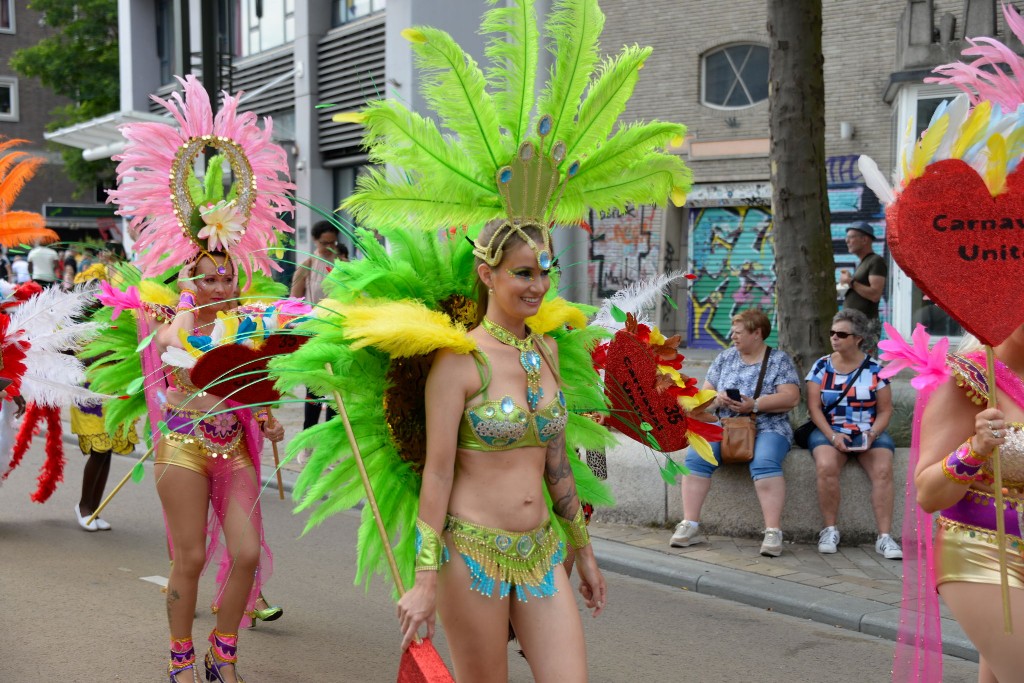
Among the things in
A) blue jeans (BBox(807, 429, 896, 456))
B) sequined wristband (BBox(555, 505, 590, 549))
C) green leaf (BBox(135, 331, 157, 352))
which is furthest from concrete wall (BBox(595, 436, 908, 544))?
sequined wristband (BBox(555, 505, 590, 549))

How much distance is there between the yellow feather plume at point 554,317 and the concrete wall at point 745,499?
10.6ft

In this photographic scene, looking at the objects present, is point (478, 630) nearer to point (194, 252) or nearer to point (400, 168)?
point (400, 168)

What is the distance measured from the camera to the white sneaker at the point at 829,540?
679 cm

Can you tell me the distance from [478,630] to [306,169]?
18839mm

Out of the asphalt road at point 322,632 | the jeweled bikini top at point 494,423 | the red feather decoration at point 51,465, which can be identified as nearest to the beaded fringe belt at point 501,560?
the jeweled bikini top at point 494,423

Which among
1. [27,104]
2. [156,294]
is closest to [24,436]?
[156,294]

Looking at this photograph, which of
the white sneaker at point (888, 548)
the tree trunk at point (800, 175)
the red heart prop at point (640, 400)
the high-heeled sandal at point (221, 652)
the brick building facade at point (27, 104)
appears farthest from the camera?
the brick building facade at point (27, 104)

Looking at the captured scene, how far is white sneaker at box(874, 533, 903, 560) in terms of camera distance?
21.8 feet

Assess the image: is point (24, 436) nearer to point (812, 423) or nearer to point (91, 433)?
point (91, 433)

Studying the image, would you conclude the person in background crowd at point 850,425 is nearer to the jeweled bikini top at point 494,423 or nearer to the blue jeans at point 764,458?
the blue jeans at point 764,458

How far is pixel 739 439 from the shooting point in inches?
274

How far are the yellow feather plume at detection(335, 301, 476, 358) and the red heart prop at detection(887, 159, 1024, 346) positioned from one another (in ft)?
4.03

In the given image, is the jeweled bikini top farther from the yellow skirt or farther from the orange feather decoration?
the yellow skirt

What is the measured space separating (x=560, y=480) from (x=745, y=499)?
4043 mm
